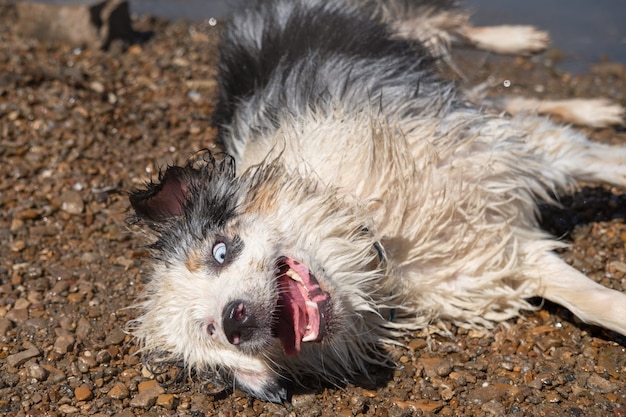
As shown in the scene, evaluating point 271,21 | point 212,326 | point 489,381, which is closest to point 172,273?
point 212,326

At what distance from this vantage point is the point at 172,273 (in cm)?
345

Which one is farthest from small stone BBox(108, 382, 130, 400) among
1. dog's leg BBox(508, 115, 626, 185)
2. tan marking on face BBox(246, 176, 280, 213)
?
dog's leg BBox(508, 115, 626, 185)

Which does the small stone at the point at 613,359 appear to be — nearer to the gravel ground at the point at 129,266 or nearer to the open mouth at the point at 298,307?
the gravel ground at the point at 129,266

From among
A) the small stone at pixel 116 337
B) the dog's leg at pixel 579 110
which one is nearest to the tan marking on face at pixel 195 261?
the small stone at pixel 116 337

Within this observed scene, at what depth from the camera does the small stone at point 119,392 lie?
3404mm

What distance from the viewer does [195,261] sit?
337cm

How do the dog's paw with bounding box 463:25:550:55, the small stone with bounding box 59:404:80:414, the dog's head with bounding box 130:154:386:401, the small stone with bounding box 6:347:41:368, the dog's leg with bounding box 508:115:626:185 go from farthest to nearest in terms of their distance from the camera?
1. the dog's paw with bounding box 463:25:550:55
2. the dog's leg with bounding box 508:115:626:185
3. the small stone with bounding box 6:347:41:368
4. the small stone with bounding box 59:404:80:414
5. the dog's head with bounding box 130:154:386:401

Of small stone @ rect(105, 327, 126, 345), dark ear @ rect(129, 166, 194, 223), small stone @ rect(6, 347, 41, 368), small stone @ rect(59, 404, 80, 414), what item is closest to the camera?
small stone @ rect(59, 404, 80, 414)

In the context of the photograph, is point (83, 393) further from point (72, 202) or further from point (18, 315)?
point (72, 202)

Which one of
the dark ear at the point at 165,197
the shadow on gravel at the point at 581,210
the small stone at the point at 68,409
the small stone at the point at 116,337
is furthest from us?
the shadow on gravel at the point at 581,210

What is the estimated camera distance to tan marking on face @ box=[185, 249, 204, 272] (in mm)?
3348

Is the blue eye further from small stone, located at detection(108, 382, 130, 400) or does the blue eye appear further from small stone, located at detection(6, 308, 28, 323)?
small stone, located at detection(6, 308, 28, 323)

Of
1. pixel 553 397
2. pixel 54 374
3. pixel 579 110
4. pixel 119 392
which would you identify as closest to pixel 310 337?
pixel 119 392

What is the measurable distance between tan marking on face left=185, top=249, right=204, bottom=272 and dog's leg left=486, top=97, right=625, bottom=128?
2.46m
